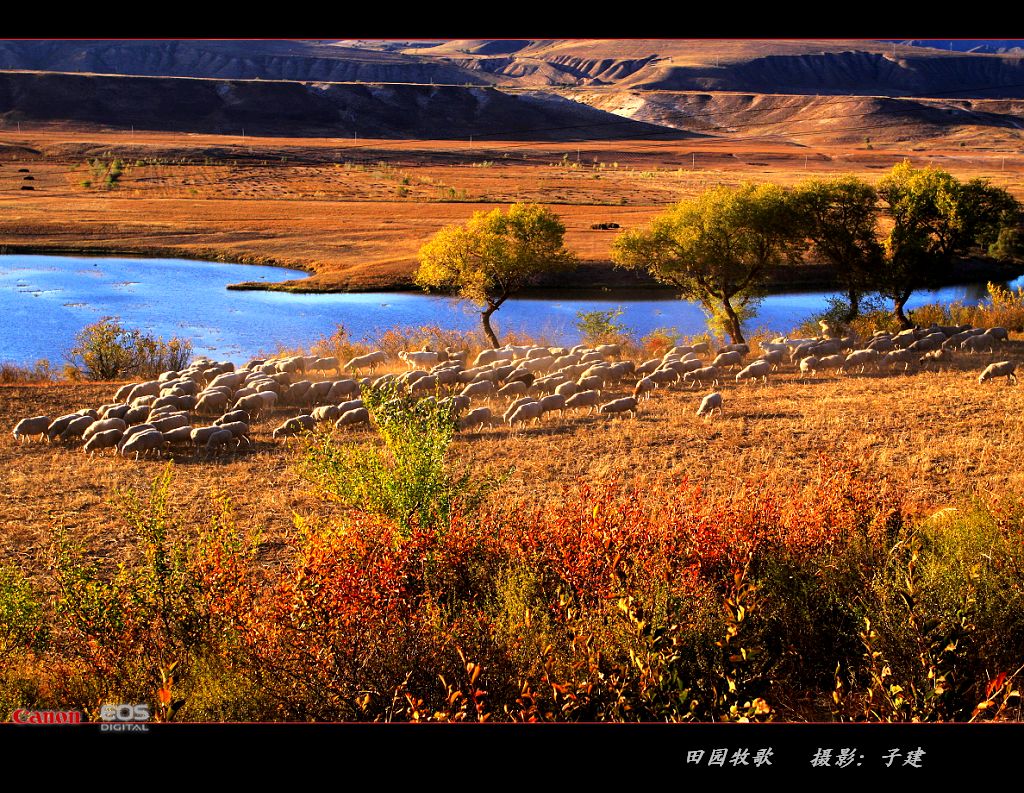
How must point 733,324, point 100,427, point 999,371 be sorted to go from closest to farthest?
point 100,427, point 999,371, point 733,324

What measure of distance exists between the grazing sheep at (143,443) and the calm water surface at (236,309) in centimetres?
1731

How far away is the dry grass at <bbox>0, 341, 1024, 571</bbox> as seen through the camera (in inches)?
532

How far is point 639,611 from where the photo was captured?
21.3 ft

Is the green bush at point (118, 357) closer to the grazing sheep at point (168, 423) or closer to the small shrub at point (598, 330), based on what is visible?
the grazing sheep at point (168, 423)

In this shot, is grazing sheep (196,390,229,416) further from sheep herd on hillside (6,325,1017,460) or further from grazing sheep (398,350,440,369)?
grazing sheep (398,350,440,369)

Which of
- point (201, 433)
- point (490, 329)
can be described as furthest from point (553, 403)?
point (490, 329)

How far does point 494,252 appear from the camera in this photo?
36031 mm

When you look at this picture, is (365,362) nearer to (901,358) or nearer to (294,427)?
(294,427)

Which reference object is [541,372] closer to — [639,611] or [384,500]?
[384,500]

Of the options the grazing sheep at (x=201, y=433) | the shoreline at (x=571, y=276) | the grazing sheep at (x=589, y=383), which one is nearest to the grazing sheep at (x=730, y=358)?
the grazing sheep at (x=589, y=383)

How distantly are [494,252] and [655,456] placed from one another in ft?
68.9
